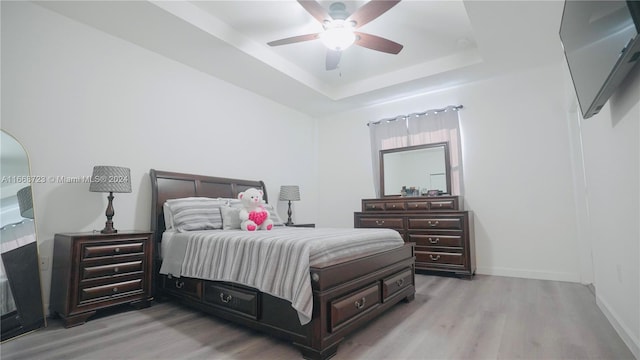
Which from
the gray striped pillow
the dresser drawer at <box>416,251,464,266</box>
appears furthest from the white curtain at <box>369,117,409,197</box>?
the gray striped pillow

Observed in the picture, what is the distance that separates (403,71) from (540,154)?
207 cm

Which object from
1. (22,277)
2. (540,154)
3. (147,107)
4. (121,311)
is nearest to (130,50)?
Answer: (147,107)

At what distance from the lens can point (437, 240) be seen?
3.98m

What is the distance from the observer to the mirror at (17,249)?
83.0 inches

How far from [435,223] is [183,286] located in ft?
9.95

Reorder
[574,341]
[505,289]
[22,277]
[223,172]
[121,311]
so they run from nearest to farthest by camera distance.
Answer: [574,341] → [22,277] → [121,311] → [505,289] → [223,172]

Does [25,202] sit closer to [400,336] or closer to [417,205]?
[400,336]

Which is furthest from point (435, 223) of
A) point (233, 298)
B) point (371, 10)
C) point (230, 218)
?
point (233, 298)

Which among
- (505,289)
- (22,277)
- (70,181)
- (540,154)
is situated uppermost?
(540,154)

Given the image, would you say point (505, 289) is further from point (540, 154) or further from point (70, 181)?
point (70, 181)

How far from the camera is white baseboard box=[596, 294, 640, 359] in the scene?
172cm

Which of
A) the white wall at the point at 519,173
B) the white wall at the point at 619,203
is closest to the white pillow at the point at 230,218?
the white wall at the point at 619,203

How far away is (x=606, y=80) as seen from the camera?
5.19ft

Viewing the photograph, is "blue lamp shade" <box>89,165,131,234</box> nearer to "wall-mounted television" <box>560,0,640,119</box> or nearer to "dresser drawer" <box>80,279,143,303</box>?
"dresser drawer" <box>80,279,143,303</box>
